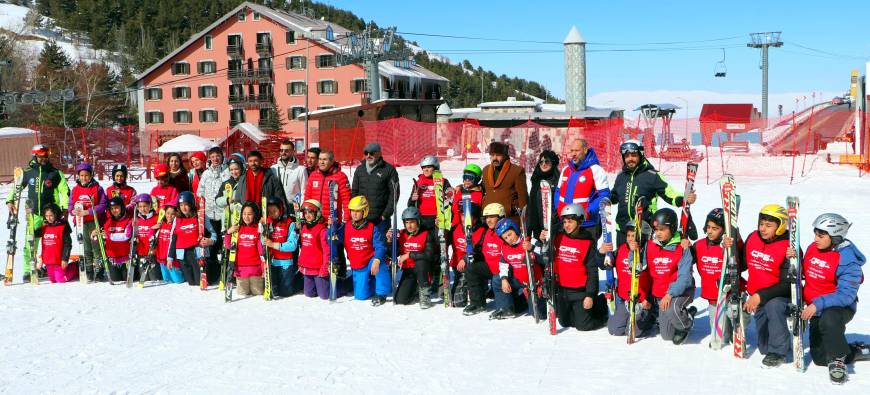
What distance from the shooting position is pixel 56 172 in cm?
923

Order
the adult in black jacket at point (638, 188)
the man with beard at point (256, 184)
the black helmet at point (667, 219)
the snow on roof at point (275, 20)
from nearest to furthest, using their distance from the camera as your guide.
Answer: the black helmet at point (667, 219) → the adult in black jacket at point (638, 188) → the man with beard at point (256, 184) → the snow on roof at point (275, 20)

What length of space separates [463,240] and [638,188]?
1.83 m

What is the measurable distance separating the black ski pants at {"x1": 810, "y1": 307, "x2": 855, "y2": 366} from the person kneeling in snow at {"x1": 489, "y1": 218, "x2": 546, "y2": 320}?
2.30m

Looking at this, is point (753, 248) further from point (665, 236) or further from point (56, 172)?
point (56, 172)

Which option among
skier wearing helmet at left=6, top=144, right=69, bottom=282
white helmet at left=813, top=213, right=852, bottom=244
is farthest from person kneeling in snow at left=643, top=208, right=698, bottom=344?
skier wearing helmet at left=6, top=144, right=69, bottom=282

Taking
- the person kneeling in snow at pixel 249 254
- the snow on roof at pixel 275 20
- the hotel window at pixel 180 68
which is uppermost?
the snow on roof at pixel 275 20

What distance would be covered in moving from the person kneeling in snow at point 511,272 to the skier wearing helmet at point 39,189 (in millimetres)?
5674

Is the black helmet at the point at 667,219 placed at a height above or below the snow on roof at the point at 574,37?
below

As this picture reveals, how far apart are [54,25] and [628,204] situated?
10516cm

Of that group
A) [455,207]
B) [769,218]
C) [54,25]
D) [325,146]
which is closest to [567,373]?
[769,218]

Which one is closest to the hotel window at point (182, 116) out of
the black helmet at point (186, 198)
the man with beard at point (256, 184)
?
the black helmet at point (186, 198)

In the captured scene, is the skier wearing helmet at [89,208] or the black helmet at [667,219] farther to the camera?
the skier wearing helmet at [89,208]

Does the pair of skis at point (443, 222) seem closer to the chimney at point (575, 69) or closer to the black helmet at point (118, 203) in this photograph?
the black helmet at point (118, 203)

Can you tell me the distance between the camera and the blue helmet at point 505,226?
684cm
